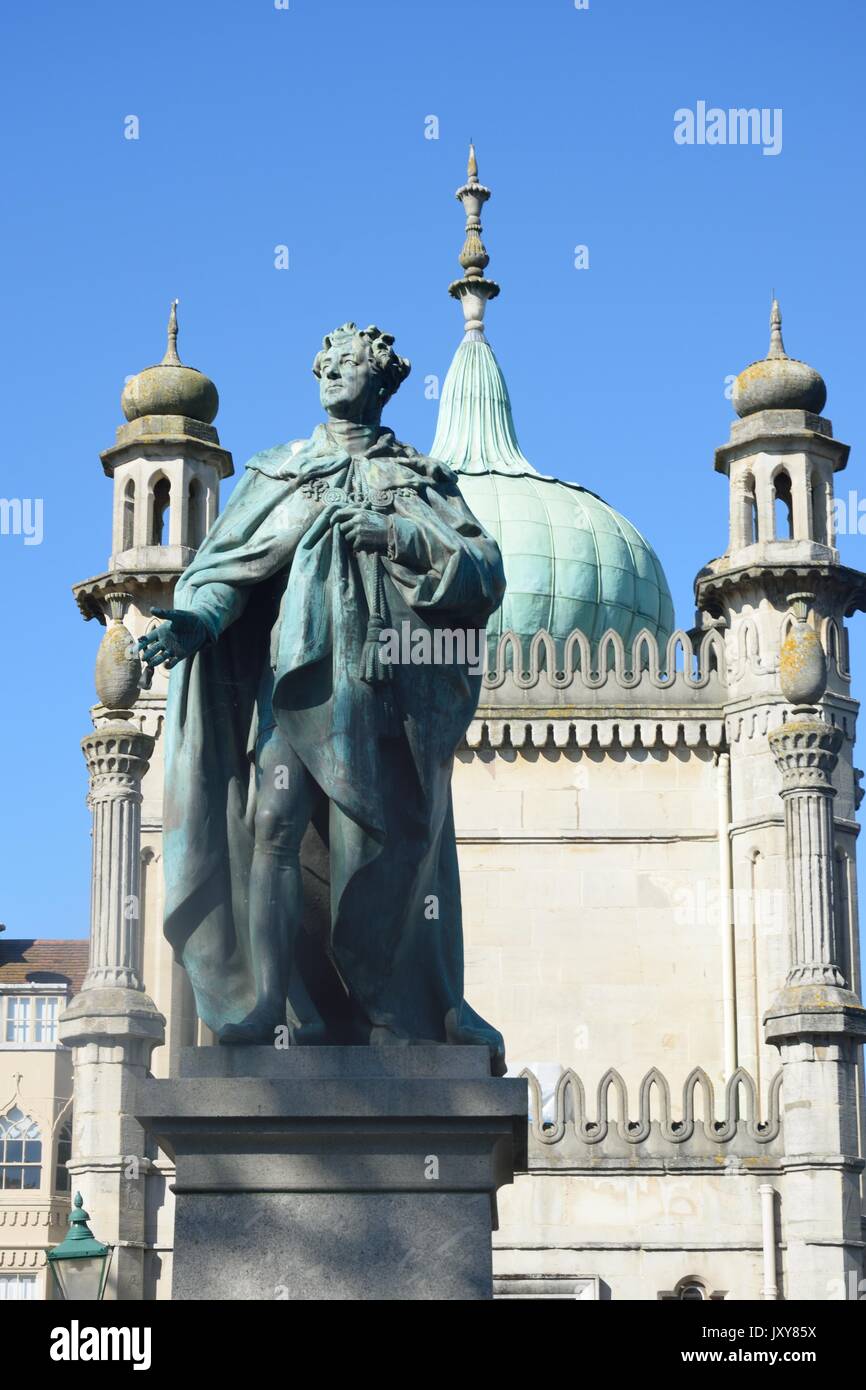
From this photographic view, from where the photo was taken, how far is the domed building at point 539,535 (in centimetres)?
4872

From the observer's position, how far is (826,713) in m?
45.5

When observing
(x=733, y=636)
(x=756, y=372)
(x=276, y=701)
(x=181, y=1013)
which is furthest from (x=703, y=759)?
(x=276, y=701)

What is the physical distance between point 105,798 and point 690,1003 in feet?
34.9

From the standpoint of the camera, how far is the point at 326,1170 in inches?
380

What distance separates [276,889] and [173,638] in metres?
1.00

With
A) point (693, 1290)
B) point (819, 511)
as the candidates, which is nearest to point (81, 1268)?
point (693, 1290)

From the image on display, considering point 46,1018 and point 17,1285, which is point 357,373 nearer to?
point 17,1285

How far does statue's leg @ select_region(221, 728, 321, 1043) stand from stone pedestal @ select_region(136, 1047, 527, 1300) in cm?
16

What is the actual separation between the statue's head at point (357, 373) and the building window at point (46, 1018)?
71.1 metres

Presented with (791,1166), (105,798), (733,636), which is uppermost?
(733,636)

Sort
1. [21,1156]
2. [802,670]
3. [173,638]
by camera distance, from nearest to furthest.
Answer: [173,638] → [802,670] → [21,1156]
